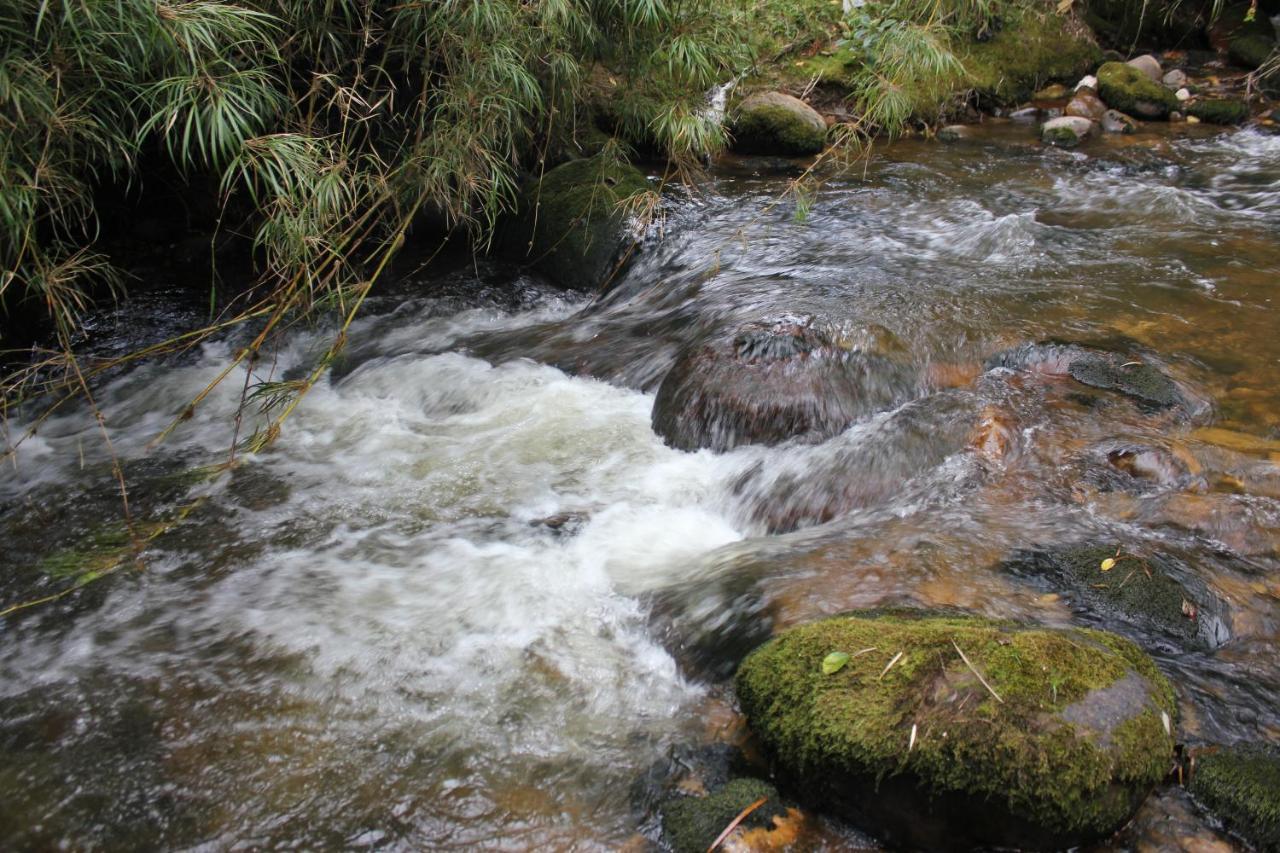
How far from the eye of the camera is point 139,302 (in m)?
5.72

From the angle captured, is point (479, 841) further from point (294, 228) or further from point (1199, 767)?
point (294, 228)

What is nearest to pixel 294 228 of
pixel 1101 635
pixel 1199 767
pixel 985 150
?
pixel 1101 635

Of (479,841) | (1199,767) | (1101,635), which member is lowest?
(479,841)

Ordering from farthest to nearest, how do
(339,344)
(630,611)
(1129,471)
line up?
(339,344), (1129,471), (630,611)

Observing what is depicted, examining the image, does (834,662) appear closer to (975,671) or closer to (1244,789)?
(975,671)

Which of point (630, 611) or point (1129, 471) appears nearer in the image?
point (630, 611)

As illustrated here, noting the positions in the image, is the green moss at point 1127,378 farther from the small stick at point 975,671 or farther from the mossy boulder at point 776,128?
the mossy boulder at point 776,128

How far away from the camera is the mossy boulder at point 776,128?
7.73 m

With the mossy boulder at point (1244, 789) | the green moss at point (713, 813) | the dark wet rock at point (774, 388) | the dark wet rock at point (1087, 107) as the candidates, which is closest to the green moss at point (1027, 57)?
the dark wet rock at point (1087, 107)

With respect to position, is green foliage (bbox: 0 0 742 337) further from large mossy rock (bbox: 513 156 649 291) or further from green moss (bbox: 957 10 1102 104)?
green moss (bbox: 957 10 1102 104)

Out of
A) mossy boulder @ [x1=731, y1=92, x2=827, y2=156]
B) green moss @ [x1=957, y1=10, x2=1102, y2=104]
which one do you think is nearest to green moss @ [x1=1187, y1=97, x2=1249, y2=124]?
green moss @ [x1=957, y1=10, x2=1102, y2=104]

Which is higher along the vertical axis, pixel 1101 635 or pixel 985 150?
pixel 985 150

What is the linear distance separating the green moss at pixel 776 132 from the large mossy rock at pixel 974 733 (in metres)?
6.29

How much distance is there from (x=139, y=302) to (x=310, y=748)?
4.35 m
